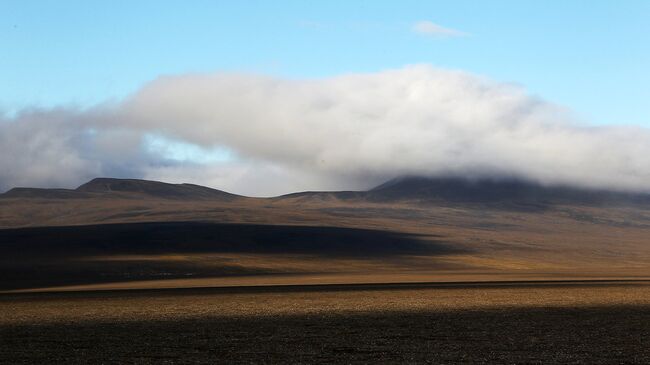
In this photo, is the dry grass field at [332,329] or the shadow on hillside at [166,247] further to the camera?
the shadow on hillside at [166,247]

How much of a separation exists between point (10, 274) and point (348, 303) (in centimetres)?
5057

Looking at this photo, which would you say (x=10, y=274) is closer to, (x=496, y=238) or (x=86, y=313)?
(x=86, y=313)

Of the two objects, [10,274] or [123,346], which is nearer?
[123,346]

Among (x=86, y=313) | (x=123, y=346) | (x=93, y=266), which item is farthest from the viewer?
(x=93, y=266)

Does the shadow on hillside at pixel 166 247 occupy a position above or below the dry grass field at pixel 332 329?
below

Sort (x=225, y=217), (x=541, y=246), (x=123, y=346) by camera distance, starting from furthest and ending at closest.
A: (x=225, y=217) < (x=541, y=246) < (x=123, y=346)

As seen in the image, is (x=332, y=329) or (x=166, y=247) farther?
(x=166, y=247)

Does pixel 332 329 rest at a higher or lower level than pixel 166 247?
→ higher

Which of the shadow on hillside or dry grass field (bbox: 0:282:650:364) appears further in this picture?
the shadow on hillside

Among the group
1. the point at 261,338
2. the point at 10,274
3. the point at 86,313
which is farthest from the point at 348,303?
the point at 10,274

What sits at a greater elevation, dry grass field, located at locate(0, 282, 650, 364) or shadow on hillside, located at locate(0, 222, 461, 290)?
dry grass field, located at locate(0, 282, 650, 364)

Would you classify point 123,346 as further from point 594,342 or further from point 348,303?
point 348,303

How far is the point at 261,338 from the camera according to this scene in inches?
1109

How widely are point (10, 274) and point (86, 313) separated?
49.1 metres
